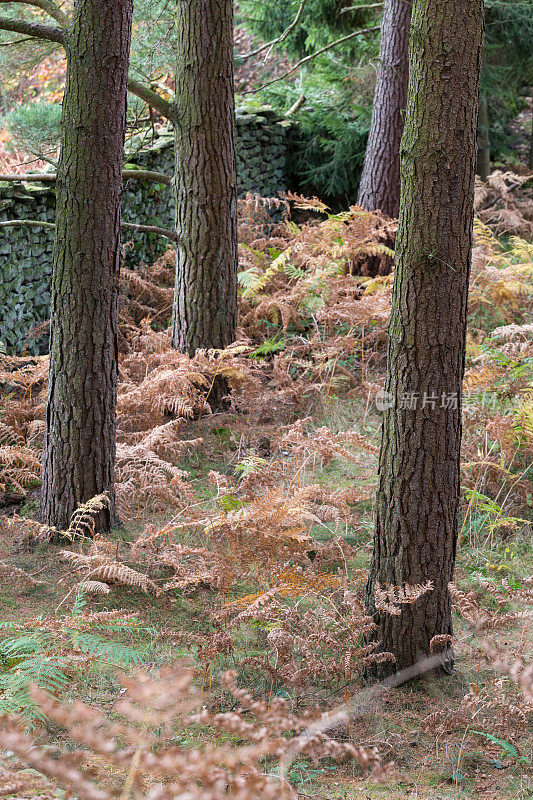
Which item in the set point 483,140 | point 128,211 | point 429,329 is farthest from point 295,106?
point 429,329

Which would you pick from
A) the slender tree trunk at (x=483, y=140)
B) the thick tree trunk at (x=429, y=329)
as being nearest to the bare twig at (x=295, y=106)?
the slender tree trunk at (x=483, y=140)

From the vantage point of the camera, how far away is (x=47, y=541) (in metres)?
4.31

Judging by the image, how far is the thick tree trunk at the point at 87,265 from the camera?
4.05 meters

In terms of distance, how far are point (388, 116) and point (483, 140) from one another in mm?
2708

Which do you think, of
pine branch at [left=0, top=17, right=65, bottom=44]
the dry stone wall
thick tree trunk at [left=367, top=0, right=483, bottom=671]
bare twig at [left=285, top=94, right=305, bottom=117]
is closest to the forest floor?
thick tree trunk at [left=367, top=0, right=483, bottom=671]

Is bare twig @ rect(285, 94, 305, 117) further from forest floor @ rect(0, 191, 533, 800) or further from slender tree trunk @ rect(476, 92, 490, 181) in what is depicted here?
forest floor @ rect(0, 191, 533, 800)

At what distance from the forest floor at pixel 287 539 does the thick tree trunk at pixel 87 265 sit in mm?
378

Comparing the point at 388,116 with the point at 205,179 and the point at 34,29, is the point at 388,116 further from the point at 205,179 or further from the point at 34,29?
the point at 34,29

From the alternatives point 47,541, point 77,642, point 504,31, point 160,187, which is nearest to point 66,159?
point 47,541

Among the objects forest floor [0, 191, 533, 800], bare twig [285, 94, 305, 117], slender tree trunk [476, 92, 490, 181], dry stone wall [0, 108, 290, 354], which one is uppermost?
bare twig [285, 94, 305, 117]

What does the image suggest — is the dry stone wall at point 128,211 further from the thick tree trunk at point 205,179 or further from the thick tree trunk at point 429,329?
the thick tree trunk at point 429,329

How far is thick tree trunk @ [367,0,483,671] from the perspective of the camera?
291 cm

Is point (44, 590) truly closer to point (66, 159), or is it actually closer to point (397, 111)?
point (66, 159)

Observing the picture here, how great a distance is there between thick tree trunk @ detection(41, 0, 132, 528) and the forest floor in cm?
38
